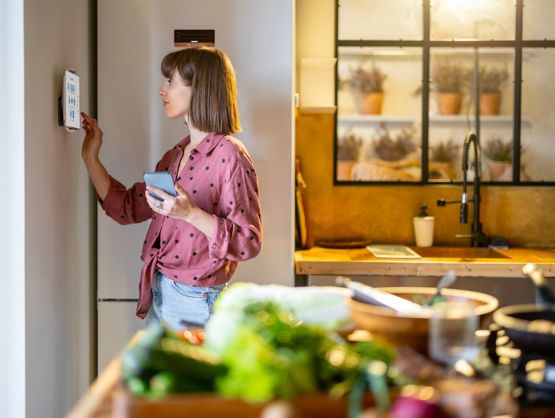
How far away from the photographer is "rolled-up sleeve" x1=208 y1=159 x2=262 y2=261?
7.87 ft

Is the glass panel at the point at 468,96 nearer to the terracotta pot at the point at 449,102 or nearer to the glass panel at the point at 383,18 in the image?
the terracotta pot at the point at 449,102

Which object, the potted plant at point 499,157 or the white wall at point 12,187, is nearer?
the white wall at point 12,187

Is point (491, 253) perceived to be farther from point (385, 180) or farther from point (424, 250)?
point (385, 180)

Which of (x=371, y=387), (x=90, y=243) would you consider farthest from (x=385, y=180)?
(x=371, y=387)

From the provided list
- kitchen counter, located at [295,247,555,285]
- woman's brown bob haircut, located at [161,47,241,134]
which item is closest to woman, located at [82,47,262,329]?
woman's brown bob haircut, located at [161,47,241,134]

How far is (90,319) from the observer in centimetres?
308

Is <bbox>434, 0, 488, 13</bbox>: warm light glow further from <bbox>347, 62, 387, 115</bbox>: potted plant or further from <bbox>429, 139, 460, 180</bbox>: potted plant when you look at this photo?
<bbox>429, 139, 460, 180</bbox>: potted plant

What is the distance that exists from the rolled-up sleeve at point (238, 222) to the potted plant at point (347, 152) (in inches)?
53.6

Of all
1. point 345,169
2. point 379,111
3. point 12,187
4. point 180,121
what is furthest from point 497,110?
point 12,187

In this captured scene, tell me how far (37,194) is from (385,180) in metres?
1.88

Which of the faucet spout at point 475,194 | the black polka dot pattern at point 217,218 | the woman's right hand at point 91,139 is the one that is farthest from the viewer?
the faucet spout at point 475,194

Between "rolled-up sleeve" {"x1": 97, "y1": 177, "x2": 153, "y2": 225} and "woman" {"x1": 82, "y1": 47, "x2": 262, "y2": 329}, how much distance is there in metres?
0.24

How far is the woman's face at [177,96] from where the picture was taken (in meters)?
2.55

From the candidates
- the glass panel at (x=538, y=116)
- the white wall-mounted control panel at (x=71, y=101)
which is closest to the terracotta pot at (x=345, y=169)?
the glass panel at (x=538, y=116)
